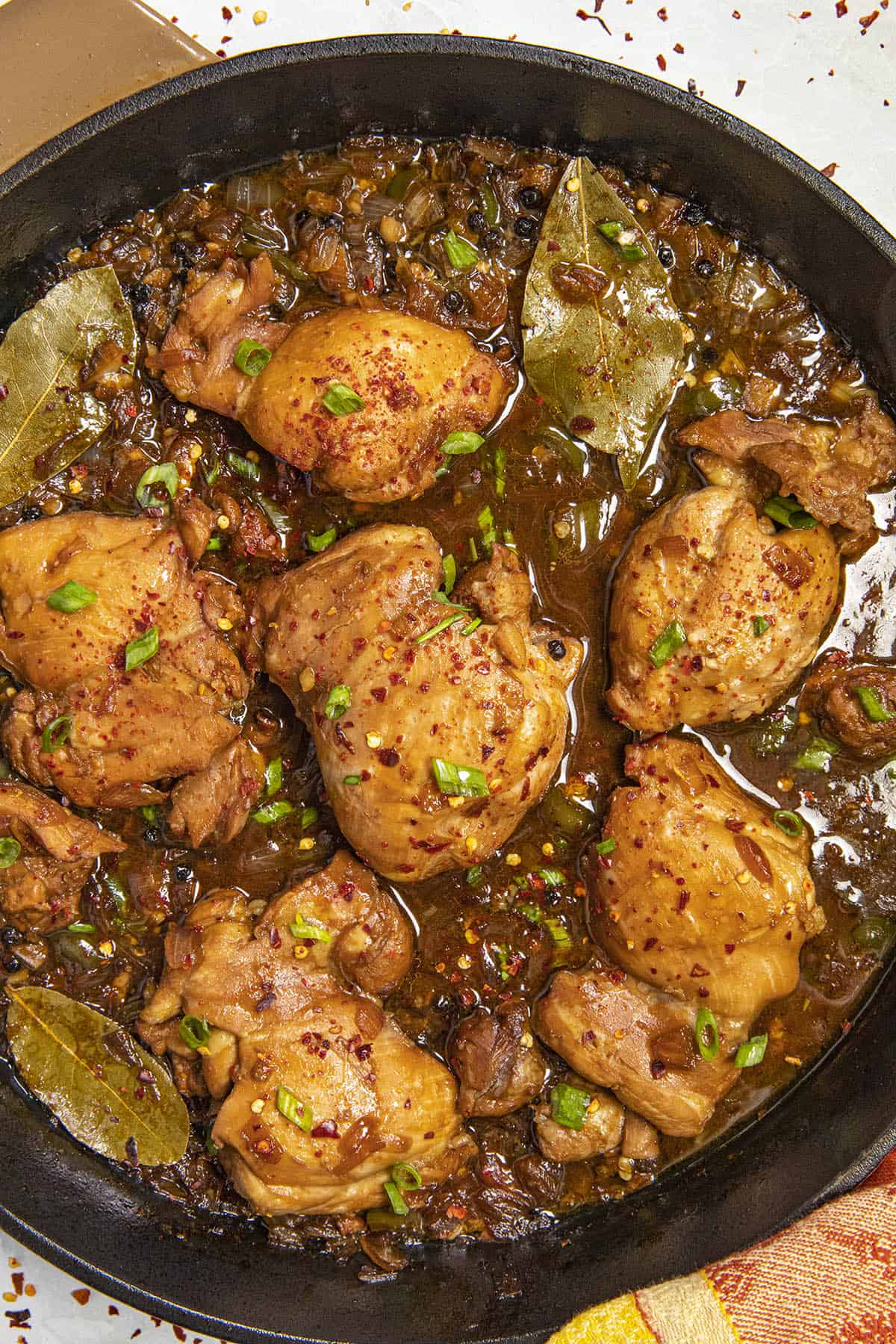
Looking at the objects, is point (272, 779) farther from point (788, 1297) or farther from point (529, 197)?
point (788, 1297)

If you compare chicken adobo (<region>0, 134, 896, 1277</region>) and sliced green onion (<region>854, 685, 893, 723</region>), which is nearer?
chicken adobo (<region>0, 134, 896, 1277</region>)

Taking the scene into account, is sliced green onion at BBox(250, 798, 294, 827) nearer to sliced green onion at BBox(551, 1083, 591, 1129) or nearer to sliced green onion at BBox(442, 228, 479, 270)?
sliced green onion at BBox(551, 1083, 591, 1129)

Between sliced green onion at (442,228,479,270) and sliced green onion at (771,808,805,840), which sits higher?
sliced green onion at (442,228,479,270)

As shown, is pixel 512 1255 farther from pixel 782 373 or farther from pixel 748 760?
pixel 782 373

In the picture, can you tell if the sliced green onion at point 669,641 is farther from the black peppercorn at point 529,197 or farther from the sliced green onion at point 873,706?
the black peppercorn at point 529,197

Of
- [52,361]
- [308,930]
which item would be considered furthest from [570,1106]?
[52,361]

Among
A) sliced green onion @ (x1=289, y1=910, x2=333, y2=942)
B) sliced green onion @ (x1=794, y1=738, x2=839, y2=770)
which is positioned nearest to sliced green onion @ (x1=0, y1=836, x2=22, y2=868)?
sliced green onion @ (x1=289, y1=910, x2=333, y2=942)

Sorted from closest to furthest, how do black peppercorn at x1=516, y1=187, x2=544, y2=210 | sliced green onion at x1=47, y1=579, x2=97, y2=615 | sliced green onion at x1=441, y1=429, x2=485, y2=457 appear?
sliced green onion at x1=47, y1=579, x2=97, y2=615
sliced green onion at x1=441, y1=429, x2=485, y2=457
black peppercorn at x1=516, y1=187, x2=544, y2=210
